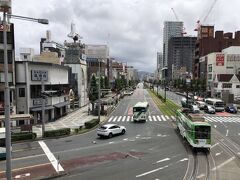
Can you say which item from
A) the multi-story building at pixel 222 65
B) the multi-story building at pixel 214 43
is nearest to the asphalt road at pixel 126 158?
the multi-story building at pixel 222 65

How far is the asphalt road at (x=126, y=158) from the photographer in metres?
24.1

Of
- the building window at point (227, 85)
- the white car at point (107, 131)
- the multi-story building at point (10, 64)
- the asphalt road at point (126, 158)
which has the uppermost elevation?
the multi-story building at point (10, 64)

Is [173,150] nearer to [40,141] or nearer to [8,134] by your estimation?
[40,141]

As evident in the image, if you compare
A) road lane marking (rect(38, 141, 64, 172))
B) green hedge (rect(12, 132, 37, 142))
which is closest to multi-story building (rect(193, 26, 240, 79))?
green hedge (rect(12, 132, 37, 142))

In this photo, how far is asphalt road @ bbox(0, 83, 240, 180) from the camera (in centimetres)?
2408

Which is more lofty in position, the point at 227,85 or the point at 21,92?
the point at 21,92

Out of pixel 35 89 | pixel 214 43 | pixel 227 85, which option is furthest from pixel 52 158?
pixel 214 43

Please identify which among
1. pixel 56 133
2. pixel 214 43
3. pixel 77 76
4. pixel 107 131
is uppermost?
pixel 214 43

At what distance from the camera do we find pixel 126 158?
2919 cm

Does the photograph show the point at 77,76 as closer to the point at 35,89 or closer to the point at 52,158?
the point at 35,89

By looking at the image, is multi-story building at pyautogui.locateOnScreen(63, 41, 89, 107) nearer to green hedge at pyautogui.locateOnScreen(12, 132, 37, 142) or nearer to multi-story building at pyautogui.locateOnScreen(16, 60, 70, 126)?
multi-story building at pyautogui.locateOnScreen(16, 60, 70, 126)

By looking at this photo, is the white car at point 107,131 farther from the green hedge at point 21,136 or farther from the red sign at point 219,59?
the red sign at point 219,59

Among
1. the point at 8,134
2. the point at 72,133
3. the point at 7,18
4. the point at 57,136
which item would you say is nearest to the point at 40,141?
the point at 57,136

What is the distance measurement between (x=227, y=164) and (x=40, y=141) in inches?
840
